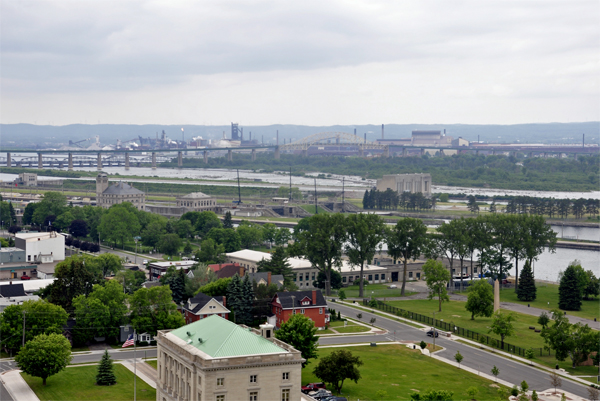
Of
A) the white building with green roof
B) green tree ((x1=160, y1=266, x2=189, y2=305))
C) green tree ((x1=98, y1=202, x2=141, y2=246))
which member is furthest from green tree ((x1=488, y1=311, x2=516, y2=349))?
green tree ((x1=98, y1=202, x2=141, y2=246))

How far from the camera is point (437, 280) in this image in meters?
63.0

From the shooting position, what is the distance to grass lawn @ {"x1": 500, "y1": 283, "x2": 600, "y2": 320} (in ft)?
201

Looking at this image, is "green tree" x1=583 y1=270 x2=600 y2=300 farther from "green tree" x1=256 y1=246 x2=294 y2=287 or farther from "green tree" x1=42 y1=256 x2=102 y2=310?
"green tree" x1=42 y1=256 x2=102 y2=310

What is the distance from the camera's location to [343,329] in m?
54.3

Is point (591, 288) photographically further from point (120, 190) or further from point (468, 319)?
point (120, 190)

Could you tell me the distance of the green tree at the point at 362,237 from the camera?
6881 centimetres

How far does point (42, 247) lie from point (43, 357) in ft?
122

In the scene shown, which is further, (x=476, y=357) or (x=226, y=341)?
(x=476, y=357)

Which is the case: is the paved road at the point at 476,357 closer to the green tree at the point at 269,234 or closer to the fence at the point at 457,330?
the fence at the point at 457,330

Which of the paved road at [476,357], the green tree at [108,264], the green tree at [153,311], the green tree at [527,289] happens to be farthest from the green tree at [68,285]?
the green tree at [527,289]

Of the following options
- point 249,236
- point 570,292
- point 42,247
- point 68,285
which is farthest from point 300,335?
point 249,236

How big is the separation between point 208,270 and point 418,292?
18.6 meters

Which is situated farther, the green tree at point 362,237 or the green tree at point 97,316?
the green tree at point 362,237

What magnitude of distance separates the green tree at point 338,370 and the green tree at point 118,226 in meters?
53.8
